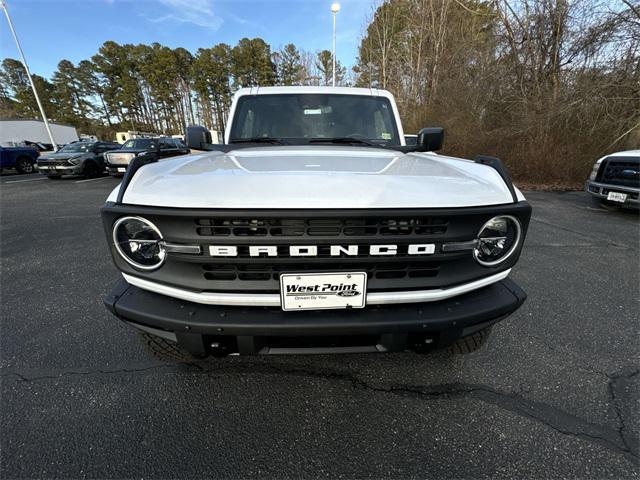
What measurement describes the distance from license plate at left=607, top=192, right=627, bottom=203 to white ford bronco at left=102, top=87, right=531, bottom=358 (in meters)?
6.51

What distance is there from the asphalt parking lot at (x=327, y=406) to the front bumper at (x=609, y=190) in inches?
171

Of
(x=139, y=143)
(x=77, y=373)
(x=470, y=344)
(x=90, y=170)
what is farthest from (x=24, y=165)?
(x=470, y=344)

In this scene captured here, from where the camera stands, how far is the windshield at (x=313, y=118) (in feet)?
9.26

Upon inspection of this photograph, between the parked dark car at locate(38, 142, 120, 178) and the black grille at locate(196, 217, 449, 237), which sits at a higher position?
the black grille at locate(196, 217, 449, 237)

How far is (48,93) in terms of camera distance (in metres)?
57.0

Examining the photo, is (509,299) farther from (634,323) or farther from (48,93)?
(48,93)

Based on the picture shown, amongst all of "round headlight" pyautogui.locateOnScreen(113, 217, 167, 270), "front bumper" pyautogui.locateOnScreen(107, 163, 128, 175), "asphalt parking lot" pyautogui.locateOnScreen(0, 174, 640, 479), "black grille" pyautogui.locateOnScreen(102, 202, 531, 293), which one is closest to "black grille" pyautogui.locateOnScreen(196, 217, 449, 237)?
"black grille" pyautogui.locateOnScreen(102, 202, 531, 293)

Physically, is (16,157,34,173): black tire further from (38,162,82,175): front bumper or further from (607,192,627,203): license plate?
(607,192,627,203): license plate

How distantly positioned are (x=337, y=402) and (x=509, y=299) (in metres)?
1.11

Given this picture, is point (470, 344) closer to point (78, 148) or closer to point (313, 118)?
point (313, 118)

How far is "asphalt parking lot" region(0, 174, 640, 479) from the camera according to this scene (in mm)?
1473

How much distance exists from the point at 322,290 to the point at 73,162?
15.8 m

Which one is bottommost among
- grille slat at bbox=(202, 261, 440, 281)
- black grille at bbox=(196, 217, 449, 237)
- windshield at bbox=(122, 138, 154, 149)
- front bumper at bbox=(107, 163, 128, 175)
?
front bumper at bbox=(107, 163, 128, 175)

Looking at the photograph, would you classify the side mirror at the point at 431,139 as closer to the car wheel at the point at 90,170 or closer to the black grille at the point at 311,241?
the black grille at the point at 311,241
